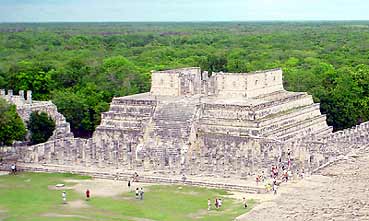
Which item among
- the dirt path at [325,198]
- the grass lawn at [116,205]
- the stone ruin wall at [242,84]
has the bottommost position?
the grass lawn at [116,205]

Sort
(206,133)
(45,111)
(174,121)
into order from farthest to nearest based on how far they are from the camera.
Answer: (45,111)
(174,121)
(206,133)

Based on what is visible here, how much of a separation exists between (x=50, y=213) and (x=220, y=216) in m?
7.04

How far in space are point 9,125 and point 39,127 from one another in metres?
3.82

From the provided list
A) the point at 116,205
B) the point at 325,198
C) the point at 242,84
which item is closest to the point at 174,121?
the point at 242,84

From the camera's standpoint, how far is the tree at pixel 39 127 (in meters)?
46.3

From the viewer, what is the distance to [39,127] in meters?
46.6

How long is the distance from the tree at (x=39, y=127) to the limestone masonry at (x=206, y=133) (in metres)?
1.09

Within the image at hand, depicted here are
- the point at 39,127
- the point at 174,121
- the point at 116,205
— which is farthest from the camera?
the point at 39,127

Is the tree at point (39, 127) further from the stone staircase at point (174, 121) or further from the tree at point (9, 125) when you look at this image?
the stone staircase at point (174, 121)

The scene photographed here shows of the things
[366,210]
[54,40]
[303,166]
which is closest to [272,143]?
[303,166]

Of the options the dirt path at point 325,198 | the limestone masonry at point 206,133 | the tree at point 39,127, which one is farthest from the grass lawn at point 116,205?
the tree at point 39,127

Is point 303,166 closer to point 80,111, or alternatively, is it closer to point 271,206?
point 271,206

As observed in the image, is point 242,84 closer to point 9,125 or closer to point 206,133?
point 206,133

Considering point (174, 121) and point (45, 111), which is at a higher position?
point (174, 121)
